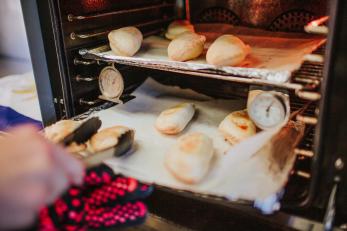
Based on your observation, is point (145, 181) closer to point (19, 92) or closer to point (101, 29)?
point (101, 29)

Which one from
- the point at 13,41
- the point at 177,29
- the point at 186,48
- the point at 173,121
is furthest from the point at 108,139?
the point at 13,41

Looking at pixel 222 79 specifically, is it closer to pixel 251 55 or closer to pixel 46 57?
pixel 251 55

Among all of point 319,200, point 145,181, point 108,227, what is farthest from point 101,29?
point 319,200

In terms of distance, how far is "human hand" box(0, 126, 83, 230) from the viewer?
612 millimetres

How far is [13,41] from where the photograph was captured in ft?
7.29

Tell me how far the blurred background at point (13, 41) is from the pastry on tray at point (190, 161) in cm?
143

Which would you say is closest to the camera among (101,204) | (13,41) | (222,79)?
(101,204)

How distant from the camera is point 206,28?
165 cm

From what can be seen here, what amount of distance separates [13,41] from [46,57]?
1.08 meters

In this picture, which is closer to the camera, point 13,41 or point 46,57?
point 46,57

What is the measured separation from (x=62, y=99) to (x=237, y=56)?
636 millimetres

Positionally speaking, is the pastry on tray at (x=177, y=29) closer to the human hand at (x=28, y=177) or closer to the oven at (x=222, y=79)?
the oven at (x=222, y=79)

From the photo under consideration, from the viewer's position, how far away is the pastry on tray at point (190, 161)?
92cm

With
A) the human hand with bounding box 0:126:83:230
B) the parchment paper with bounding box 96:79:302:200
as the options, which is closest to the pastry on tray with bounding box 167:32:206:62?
the parchment paper with bounding box 96:79:302:200
